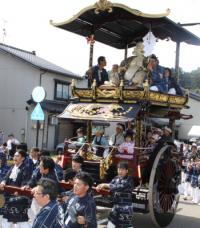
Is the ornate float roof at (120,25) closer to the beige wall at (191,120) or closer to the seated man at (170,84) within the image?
the seated man at (170,84)

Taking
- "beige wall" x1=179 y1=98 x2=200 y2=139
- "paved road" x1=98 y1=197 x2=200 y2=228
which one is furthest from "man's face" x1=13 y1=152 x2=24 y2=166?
"beige wall" x1=179 y1=98 x2=200 y2=139

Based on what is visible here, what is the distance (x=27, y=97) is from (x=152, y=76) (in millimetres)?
20640

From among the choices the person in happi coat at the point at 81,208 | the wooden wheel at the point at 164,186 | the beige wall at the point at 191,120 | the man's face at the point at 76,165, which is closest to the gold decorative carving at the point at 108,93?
the wooden wheel at the point at 164,186

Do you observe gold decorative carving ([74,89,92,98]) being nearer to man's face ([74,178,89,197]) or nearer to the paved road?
the paved road

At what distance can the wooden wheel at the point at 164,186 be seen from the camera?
773 centimetres

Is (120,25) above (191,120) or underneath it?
above

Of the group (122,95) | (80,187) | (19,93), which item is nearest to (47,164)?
(80,187)

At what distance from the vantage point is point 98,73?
9.25 m

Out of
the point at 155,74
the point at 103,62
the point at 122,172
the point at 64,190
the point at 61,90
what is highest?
the point at 61,90

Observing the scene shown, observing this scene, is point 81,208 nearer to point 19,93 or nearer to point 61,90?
point 19,93

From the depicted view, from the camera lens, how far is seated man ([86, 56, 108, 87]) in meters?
9.20

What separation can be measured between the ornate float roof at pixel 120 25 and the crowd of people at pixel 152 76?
70 centimetres

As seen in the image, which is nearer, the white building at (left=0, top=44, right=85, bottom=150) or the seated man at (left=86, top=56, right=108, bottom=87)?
the seated man at (left=86, top=56, right=108, bottom=87)

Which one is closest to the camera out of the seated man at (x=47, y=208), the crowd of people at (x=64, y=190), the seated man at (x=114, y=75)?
the seated man at (x=47, y=208)
